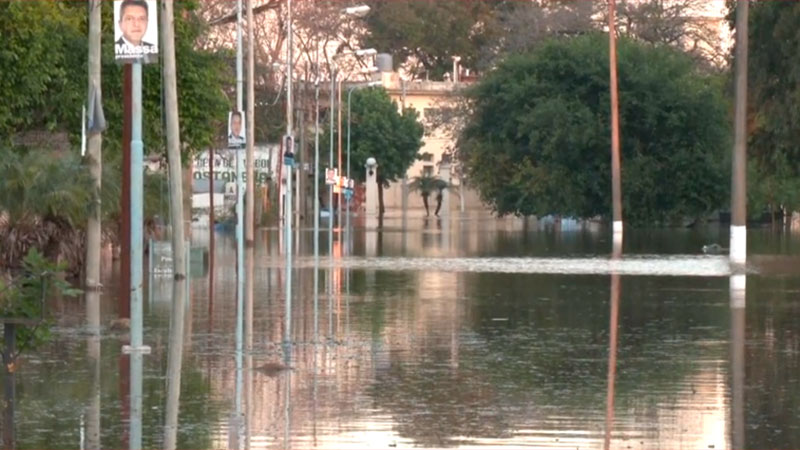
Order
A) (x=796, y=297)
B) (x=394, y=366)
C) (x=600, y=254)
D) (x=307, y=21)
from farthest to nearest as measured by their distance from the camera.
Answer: (x=307, y=21)
(x=600, y=254)
(x=796, y=297)
(x=394, y=366)

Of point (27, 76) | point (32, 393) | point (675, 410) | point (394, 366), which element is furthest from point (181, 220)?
point (675, 410)

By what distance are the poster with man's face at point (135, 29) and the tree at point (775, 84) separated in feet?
92.4

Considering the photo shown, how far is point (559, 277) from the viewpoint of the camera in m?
33.4

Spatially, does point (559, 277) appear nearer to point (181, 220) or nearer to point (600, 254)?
point (181, 220)

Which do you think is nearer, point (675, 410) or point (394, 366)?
point (675, 410)

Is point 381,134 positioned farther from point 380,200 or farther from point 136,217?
point 136,217

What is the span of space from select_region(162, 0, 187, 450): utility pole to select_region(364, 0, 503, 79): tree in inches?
2978

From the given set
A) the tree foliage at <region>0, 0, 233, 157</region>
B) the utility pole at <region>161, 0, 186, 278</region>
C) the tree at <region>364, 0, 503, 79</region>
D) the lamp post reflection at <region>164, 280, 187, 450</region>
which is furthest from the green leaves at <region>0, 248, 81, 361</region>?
the tree at <region>364, 0, 503, 79</region>

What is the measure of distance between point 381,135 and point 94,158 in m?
71.1

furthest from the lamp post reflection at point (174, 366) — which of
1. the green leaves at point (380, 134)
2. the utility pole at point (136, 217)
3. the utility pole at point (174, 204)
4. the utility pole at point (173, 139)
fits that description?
the green leaves at point (380, 134)

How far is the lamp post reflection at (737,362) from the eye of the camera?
12.7m

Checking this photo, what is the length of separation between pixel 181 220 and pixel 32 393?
13008 millimetres

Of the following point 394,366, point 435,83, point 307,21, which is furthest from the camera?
point 435,83

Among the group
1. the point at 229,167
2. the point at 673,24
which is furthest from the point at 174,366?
the point at 673,24
